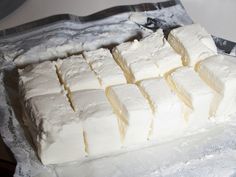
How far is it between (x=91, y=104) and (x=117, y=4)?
36.2 inches

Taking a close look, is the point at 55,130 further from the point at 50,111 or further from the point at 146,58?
the point at 146,58

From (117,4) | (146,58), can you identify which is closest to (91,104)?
(146,58)

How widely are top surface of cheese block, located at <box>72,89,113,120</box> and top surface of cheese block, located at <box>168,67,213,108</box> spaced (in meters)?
0.25

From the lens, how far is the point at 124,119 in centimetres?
143

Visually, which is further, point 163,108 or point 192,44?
point 192,44

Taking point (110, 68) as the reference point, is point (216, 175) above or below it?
below

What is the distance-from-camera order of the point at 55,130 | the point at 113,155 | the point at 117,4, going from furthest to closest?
the point at 117,4
the point at 113,155
the point at 55,130

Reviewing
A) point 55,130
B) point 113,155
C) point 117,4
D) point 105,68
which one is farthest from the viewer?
point 117,4

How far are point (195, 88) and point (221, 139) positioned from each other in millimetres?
197

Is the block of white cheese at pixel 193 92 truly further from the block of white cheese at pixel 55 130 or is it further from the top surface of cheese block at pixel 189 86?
the block of white cheese at pixel 55 130

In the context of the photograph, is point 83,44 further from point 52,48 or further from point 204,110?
point 204,110

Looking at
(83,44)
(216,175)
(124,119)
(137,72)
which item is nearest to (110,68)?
(137,72)

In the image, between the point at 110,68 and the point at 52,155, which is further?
the point at 110,68

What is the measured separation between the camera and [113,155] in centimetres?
145
